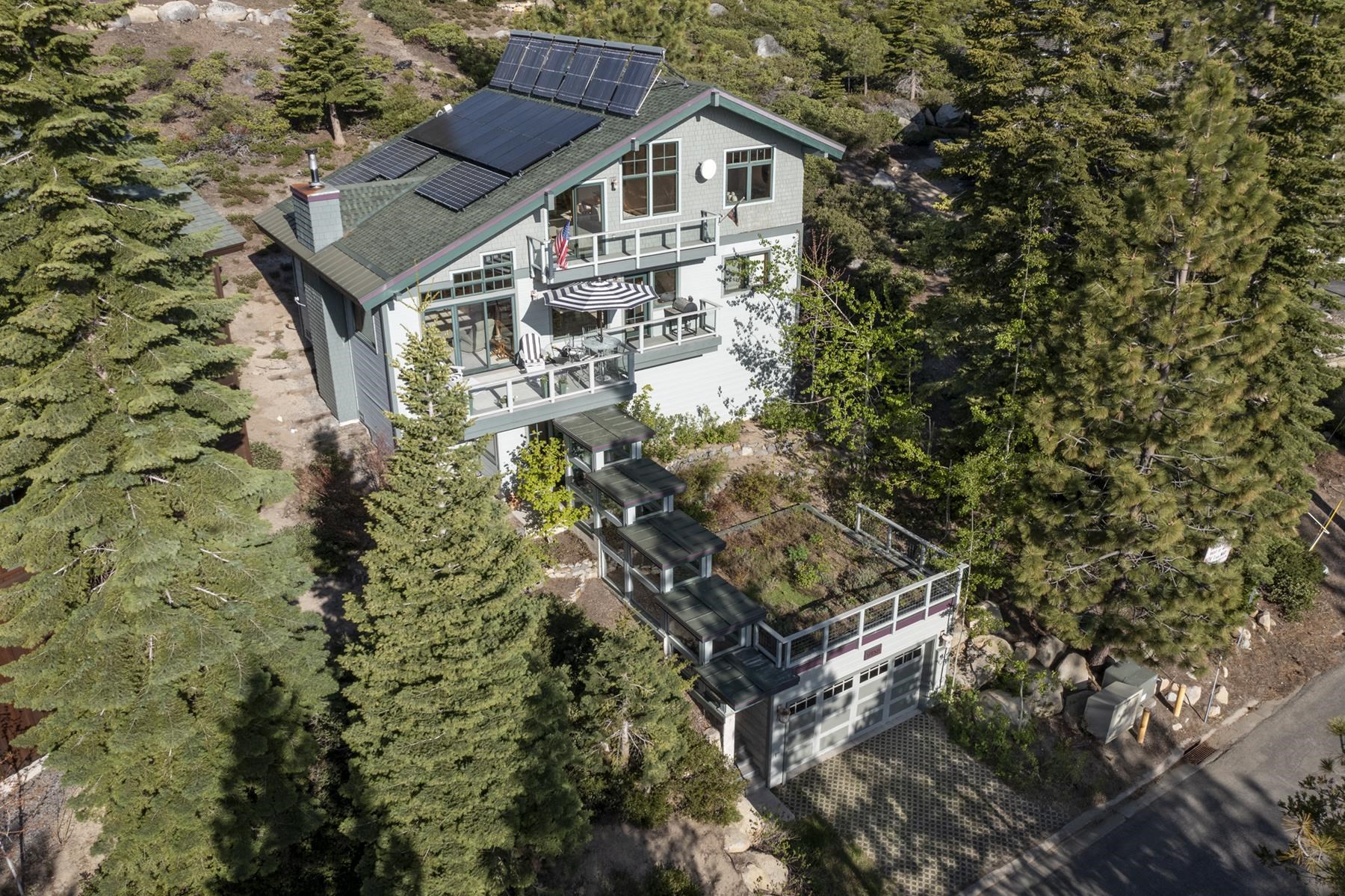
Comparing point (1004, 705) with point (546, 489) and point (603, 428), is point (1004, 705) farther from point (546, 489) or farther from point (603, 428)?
point (546, 489)

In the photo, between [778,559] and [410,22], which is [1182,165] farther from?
[410,22]

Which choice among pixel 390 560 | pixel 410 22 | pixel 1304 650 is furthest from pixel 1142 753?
pixel 410 22

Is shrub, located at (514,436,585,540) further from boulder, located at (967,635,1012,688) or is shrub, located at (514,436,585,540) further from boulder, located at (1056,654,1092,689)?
boulder, located at (1056,654,1092,689)

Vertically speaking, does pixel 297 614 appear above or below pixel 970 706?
above

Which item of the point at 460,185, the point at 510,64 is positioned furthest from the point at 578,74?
→ the point at 460,185

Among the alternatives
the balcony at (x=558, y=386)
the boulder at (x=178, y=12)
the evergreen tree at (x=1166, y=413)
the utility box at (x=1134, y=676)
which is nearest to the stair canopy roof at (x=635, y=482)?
the balcony at (x=558, y=386)

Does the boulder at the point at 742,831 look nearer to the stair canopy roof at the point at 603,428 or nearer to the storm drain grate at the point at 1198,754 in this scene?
the stair canopy roof at the point at 603,428

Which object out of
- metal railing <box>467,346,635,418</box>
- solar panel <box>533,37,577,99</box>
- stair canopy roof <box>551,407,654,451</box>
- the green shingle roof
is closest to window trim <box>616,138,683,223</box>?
the green shingle roof
